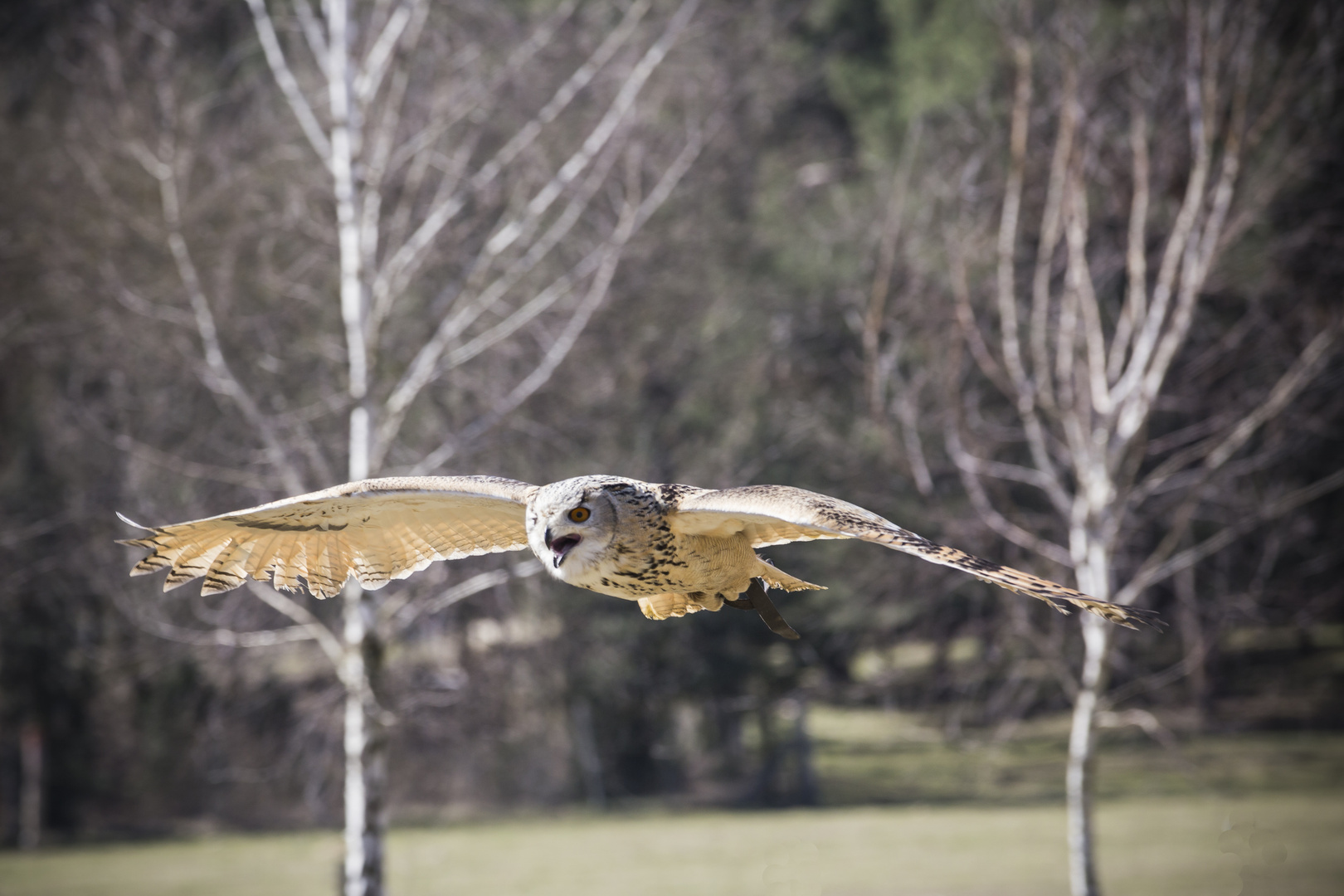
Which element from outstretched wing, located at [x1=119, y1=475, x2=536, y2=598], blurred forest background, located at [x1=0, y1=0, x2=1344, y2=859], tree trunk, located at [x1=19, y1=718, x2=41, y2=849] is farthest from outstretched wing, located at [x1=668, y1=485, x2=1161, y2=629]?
tree trunk, located at [x1=19, y1=718, x2=41, y2=849]

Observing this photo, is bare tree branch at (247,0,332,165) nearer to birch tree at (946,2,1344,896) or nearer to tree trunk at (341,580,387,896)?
tree trunk at (341,580,387,896)

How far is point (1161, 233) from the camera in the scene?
1019 cm

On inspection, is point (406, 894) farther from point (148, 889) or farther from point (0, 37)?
point (0, 37)

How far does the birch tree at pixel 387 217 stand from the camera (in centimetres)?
720

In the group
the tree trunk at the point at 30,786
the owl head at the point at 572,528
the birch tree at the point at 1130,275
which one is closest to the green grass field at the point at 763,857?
the tree trunk at the point at 30,786

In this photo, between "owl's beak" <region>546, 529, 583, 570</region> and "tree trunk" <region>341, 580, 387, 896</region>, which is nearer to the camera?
"owl's beak" <region>546, 529, 583, 570</region>

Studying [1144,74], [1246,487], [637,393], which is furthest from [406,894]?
[1144,74]

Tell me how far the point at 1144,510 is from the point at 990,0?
4.14m

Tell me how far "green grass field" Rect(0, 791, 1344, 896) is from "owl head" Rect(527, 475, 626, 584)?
769cm

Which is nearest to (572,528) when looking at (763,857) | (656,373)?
(656,373)

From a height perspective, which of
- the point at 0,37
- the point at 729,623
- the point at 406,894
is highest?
the point at 0,37

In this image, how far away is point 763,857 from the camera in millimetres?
12234

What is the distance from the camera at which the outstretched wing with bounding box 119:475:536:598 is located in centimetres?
399

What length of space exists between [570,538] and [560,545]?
35mm
